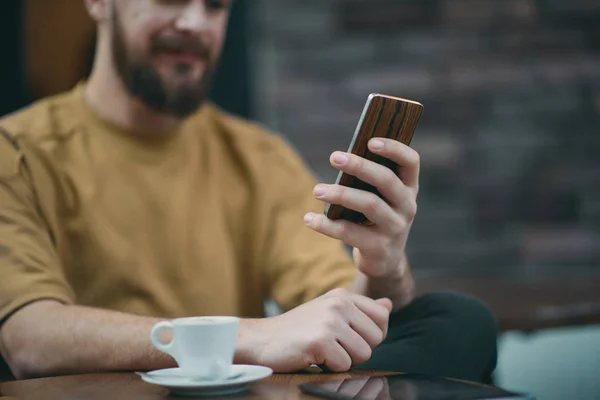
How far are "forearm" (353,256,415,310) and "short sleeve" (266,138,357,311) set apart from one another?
0.50 feet

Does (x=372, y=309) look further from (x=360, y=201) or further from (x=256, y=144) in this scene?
(x=256, y=144)

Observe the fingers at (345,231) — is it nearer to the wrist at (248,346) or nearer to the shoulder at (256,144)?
the wrist at (248,346)

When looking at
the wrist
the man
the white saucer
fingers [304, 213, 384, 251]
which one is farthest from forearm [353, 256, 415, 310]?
the white saucer

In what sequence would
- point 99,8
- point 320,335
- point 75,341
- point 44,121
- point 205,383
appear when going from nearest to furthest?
point 205,383 → point 320,335 → point 75,341 → point 44,121 → point 99,8

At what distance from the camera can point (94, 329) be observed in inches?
40.1

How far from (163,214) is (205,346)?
26.4 inches

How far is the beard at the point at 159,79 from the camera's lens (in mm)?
1429

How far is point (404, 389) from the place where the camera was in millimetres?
762

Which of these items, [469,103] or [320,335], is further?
[469,103]

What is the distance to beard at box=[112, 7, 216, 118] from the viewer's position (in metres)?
1.43

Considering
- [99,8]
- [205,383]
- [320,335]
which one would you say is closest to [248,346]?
[320,335]

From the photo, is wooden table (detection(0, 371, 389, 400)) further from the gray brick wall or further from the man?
the gray brick wall

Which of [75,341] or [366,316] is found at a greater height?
[366,316]

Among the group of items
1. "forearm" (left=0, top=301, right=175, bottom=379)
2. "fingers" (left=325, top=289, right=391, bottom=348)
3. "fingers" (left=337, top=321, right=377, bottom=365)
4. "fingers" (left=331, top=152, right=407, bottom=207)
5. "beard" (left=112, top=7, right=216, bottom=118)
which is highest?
"beard" (left=112, top=7, right=216, bottom=118)
